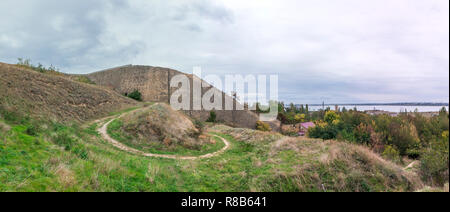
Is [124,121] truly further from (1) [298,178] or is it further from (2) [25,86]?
(1) [298,178]

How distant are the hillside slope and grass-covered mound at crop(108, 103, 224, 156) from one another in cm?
441

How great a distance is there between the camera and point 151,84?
45.7 m

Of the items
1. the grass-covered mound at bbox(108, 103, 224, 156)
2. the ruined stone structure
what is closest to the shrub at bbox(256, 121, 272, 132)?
the ruined stone structure

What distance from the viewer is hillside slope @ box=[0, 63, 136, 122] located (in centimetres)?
1320

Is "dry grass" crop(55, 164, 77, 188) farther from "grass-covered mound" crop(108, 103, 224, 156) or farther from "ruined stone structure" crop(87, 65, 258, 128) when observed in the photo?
"ruined stone structure" crop(87, 65, 258, 128)

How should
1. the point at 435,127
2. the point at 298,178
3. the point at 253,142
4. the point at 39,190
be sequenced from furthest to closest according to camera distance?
the point at 253,142, the point at 298,178, the point at 39,190, the point at 435,127

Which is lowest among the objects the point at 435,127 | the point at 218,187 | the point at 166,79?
the point at 218,187

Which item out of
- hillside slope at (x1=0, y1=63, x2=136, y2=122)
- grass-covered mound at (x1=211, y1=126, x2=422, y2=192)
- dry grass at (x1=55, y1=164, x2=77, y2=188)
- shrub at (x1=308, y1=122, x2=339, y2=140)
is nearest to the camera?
dry grass at (x1=55, y1=164, x2=77, y2=188)

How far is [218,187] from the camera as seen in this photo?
7.45m

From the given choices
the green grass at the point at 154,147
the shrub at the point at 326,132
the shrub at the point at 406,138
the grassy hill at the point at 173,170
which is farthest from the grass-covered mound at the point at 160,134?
the shrub at the point at 406,138

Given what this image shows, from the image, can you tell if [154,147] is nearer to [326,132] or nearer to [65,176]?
[65,176]

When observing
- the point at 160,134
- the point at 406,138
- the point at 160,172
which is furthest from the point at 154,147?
the point at 406,138
